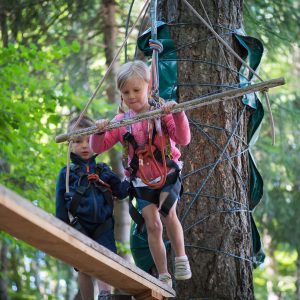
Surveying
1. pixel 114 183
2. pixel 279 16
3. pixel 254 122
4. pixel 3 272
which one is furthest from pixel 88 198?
pixel 3 272

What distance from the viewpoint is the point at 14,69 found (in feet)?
22.9

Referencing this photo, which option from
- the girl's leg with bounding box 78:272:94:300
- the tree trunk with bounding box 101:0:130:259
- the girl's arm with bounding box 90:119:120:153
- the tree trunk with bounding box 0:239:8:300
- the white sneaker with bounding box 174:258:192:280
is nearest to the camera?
the white sneaker with bounding box 174:258:192:280

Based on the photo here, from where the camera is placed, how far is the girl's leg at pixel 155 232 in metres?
3.48

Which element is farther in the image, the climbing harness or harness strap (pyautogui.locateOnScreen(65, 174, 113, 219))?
harness strap (pyautogui.locateOnScreen(65, 174, 113, 219))

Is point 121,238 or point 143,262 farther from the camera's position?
point 121,238

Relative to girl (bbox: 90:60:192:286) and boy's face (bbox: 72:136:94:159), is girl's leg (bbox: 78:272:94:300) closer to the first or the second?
girl (bbox: 90:60:192:286)

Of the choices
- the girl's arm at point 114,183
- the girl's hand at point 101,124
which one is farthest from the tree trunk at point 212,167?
the girl's hand at point 101,124

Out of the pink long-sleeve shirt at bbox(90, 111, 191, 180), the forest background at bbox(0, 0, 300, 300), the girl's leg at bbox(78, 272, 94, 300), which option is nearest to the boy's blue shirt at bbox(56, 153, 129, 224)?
the pink long-sleeve shirt at bbox(90, 111, 191, 180)

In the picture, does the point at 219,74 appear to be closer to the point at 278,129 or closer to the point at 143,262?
the point at 143,262

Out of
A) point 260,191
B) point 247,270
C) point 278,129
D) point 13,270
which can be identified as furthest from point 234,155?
point 13,270

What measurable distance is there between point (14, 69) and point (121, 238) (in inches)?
110

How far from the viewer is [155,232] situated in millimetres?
3477

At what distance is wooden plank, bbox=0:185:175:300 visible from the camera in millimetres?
2406

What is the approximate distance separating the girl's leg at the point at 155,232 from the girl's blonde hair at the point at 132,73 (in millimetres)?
653
